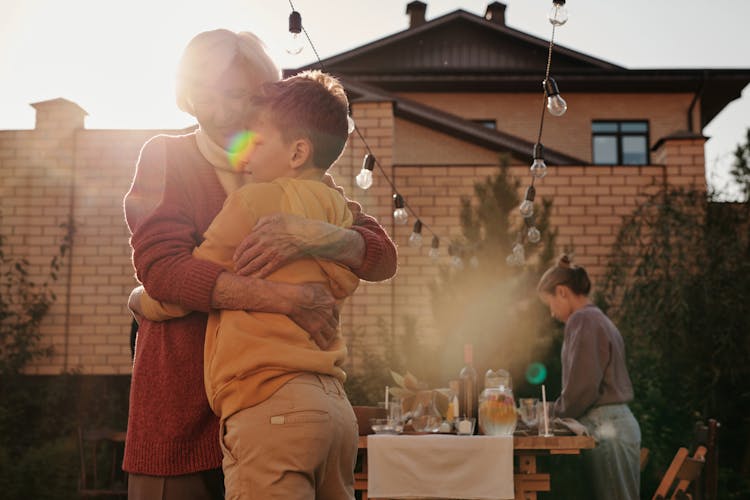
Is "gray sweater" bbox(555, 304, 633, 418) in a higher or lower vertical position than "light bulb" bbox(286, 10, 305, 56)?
lower

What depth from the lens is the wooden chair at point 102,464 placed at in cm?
695

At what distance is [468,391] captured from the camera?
205 inches

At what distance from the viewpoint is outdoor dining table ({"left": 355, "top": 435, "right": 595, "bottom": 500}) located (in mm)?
4391

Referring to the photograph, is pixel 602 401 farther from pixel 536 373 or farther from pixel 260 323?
pixel 260 323

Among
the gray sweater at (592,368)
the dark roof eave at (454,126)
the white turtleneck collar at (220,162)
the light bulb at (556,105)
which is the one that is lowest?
the gray sweater at (592,368)

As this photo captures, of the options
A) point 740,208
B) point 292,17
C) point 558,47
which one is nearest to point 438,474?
point 292,17

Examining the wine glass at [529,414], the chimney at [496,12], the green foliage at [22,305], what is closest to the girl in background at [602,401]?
the wine glass at [529,414]

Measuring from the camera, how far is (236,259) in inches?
70.0

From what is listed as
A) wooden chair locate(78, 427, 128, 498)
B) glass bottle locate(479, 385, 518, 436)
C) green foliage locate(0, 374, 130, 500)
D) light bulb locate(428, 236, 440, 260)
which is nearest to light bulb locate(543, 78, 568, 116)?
glass bottle locate(479, 385, 518, 436)

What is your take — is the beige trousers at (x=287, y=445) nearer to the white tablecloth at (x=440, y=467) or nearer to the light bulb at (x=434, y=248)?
the white tablecloth at (x=440, y=467)

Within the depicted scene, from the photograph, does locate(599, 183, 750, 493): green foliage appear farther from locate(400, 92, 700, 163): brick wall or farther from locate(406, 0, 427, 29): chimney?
locate(406, 0, 427, 29): chimney

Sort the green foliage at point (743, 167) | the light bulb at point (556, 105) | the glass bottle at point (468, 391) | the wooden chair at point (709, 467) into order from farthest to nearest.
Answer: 1. the green foliage at point (743, 167)
2. the glass bottle at point (468, 391)
3. the light bulb at point (556, 105)
4. the wooden chair at point (709, 467)

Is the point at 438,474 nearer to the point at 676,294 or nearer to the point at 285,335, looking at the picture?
the point at 285,335

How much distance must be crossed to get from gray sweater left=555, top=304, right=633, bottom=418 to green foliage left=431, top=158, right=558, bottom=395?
6.48 ft
